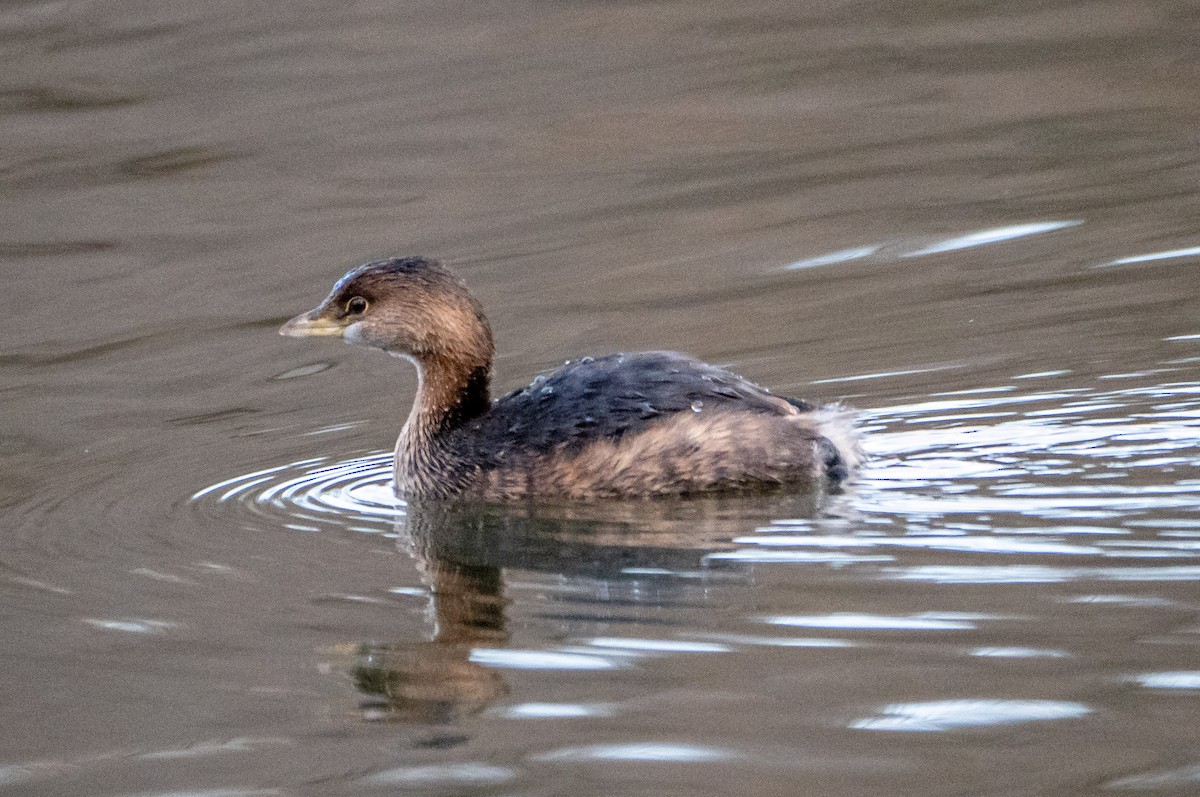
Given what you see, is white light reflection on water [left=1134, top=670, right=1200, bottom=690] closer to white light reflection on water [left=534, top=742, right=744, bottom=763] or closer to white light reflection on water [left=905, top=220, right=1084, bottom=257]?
white light reflection on water [left=534, top=742, right=744, bottom=763]

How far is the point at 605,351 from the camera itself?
8.70 metres

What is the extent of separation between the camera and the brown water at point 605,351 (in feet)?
14.3

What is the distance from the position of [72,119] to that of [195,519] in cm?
612

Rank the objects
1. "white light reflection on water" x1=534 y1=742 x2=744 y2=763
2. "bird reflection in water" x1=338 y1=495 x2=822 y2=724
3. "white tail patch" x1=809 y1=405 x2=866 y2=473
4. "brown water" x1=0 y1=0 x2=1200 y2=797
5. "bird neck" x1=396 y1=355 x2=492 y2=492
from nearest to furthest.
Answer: "white light reflection on water" x1=534 y1=742 x2=744 y2=763 → "brown water" x1=0 y1=0 x2=1200 y2=797 → "bird reflection in water" x1=338 y1=495 x2=822 y2=724 → "white tail patch" x1=809 y1=405 x2=866 y2=473 → "bird neck" x1=396 y1=355 x2=492 y2=492

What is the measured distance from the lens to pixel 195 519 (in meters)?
6.57

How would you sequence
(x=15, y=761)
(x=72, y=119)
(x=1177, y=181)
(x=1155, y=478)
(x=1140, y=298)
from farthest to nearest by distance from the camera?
(x=72, y=119), (x=1177, y=181), (x=1140, y=298), (x=1155, y=478), (x=15, y=761)

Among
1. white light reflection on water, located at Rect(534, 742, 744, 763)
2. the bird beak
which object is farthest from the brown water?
the bird beak

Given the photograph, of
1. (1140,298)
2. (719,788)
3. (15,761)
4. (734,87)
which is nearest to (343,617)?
(15,761)

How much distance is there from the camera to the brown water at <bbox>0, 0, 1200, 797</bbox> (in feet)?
14.3

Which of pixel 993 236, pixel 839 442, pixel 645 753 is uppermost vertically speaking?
pixel 993 236

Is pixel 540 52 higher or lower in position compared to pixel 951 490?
higher

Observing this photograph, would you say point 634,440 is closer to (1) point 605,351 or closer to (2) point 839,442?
(2) point 839,442

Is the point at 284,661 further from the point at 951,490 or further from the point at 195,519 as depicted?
the point at 951,490

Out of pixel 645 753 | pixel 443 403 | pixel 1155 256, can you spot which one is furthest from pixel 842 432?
pixel 1155 256
